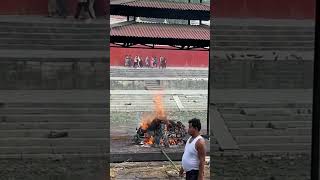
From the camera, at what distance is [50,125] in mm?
3871

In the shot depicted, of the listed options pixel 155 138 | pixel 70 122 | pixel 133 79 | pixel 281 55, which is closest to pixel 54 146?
pixel 70 122

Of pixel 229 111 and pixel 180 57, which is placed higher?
pixel 180 57

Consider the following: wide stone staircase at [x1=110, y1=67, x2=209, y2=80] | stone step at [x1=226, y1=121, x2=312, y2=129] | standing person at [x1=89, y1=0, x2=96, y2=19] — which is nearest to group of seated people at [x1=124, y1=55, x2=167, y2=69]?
wide stone staircase at [x1=110, y1=67, x2=209, y2=80]

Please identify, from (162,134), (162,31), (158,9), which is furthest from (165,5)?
(162,134)

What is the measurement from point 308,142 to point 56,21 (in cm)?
262

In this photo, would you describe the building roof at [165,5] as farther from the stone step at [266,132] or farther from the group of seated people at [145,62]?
the group of seated people at [145,62]

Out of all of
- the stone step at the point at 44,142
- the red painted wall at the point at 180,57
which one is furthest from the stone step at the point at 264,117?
the red painted wall at the point at 180,57

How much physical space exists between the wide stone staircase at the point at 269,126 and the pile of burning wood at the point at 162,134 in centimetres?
491

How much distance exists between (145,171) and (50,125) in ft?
11.1

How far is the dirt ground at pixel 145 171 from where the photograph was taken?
258 inches

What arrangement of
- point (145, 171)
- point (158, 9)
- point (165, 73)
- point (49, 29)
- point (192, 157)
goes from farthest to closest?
point (165, 73) < point (158, 9) < point (145, 171) < point (192, 157) < point (49, 29)

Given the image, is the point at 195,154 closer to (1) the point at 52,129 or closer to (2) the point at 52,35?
(1) the point at 52,129

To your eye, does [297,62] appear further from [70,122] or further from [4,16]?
[4,16]

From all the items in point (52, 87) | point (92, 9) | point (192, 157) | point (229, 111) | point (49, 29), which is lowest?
point (192, 157)
